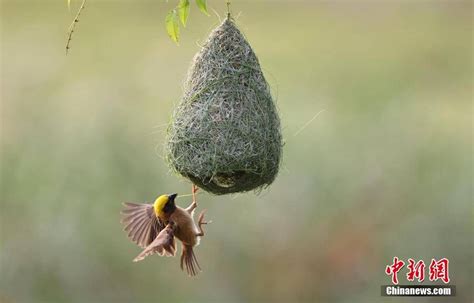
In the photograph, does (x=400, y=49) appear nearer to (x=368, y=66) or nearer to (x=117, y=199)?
(x=368, y=66)

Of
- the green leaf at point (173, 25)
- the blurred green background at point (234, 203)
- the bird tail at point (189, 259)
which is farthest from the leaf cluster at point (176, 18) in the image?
the blurred green background at point (234, 203)

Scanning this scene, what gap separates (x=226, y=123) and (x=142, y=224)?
690 mm

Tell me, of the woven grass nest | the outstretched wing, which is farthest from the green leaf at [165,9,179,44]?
the outstretched wing

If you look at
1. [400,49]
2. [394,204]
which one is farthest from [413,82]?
[394,204]

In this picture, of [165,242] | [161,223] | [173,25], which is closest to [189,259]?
[161,223]

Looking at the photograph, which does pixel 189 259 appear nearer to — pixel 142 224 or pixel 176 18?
pixel 142 224

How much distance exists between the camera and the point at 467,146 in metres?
8.20

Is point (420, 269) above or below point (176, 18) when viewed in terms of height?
above

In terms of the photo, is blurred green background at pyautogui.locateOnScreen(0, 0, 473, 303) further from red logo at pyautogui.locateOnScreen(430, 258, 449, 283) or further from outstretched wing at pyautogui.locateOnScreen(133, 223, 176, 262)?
outstretched wing at pyautogui.locateOnScreen(133, 223, 176, 262)

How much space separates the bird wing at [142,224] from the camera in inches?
146

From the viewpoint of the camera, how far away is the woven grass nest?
3412mm

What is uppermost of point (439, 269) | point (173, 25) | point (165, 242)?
point (439, 269)

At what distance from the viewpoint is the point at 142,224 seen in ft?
12.3

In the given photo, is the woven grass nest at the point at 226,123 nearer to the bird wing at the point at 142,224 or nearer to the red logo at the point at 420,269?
the bird wing at the point at 142,224
